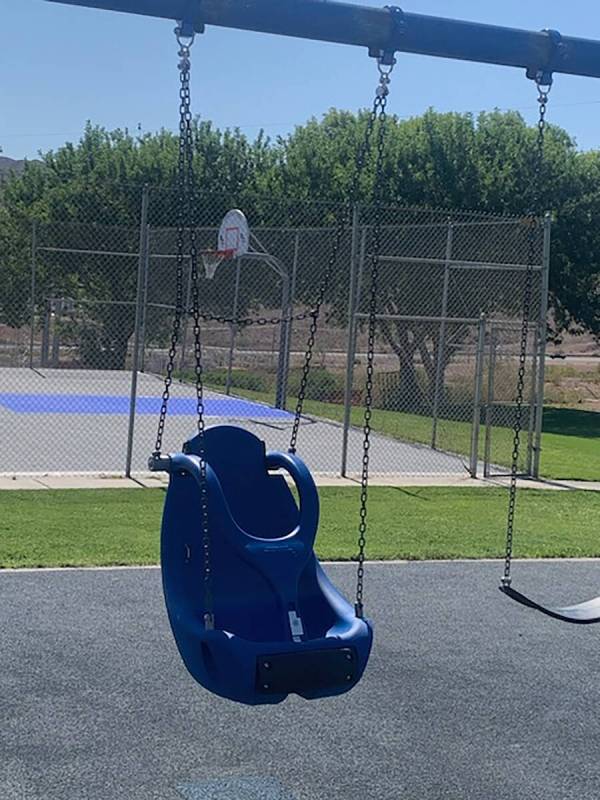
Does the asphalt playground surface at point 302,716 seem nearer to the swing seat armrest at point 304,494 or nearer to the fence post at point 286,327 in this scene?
the swing seat armrest at point 304,494

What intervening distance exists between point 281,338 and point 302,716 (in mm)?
11584

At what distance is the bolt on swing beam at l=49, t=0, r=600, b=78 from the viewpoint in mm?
3992

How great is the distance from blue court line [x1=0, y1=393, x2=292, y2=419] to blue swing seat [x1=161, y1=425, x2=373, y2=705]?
1286 centimetres

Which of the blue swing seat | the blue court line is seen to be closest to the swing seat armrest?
the blue swing seat

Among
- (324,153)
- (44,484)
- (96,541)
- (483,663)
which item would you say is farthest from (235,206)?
(483,663)

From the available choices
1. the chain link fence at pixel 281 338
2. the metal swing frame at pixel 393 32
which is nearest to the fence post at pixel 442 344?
the chain link fence at pixel 281 338

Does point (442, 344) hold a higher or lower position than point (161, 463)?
higher

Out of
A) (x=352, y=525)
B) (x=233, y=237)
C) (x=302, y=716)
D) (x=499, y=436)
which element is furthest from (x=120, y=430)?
(x=302, y=716)

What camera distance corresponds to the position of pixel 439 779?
14.5 feet

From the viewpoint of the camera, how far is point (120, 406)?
62.3 feet

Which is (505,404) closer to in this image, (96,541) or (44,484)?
(44,484)

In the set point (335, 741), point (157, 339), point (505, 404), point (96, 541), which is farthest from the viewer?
point (157, 339)

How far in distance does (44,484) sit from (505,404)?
5.13 meters

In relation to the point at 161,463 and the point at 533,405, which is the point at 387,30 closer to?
the point at 161,463
